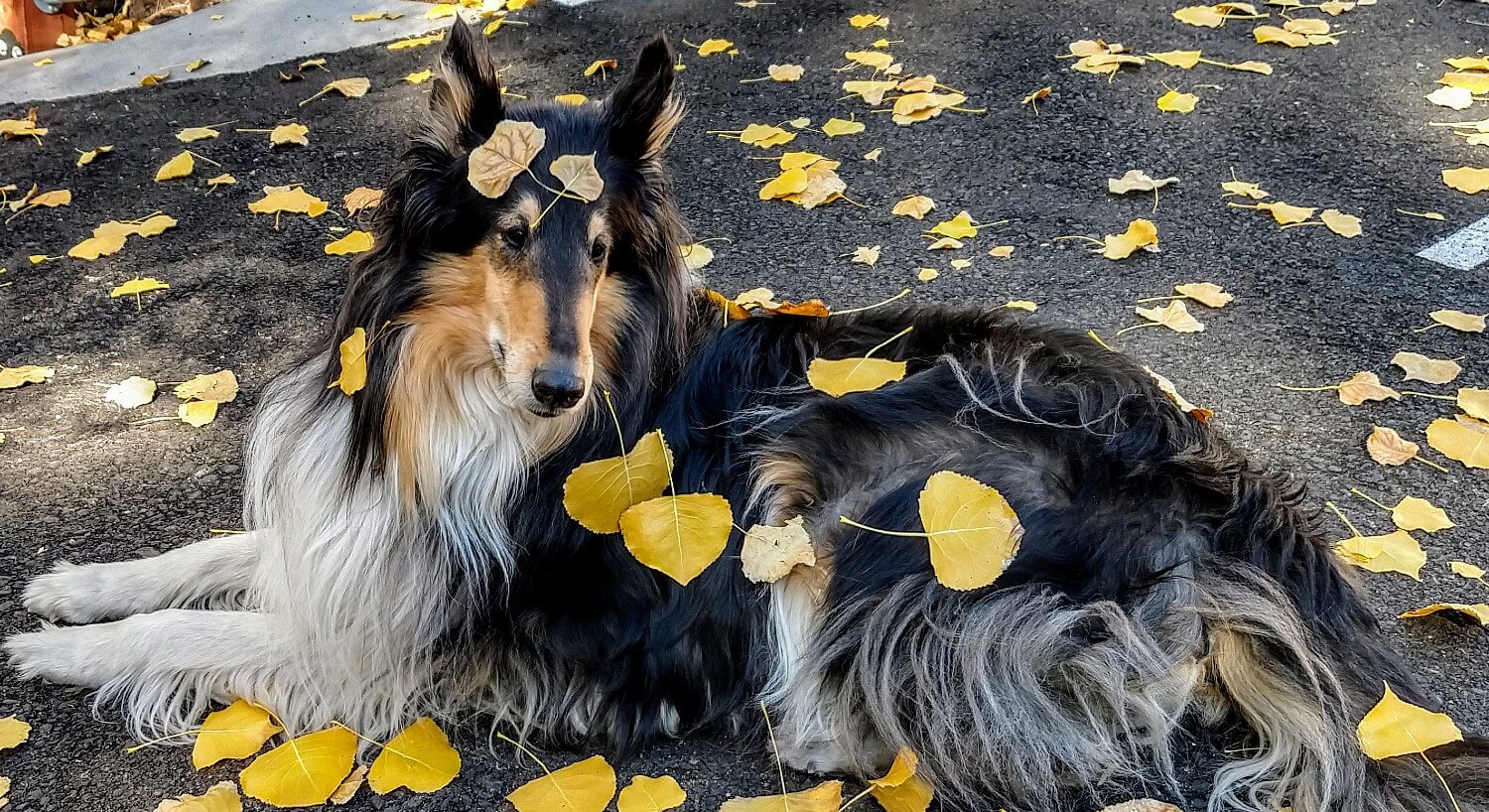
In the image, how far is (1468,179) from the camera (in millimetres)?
5137

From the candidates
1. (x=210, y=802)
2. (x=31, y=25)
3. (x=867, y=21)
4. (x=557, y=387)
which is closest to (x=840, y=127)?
(x=867, y=21)

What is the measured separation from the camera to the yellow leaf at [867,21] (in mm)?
6871

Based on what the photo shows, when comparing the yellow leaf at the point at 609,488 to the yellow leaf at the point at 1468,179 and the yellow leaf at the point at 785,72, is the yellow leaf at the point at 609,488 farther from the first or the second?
the yellow leaf at the point at 1468,179

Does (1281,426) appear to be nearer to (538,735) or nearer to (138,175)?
(538,735)

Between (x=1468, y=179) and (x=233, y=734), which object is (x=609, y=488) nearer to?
(x=233, y=734)

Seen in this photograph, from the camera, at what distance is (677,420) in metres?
2.91

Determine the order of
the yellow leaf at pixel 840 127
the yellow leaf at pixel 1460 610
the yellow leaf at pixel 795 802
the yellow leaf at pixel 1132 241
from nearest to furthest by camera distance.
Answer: the yellow leaf at pixel 795 802 → the yellow leaf at pixel 1460 610 → the yellow leaf at pixel 1132 241 → the yellow leaf at pixel 840 127

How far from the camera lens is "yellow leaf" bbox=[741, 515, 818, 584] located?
2.73m

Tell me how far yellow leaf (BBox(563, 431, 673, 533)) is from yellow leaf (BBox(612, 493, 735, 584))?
3 cm

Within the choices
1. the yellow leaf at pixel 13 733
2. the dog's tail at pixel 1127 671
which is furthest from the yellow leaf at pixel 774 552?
the yellow leaf at pixel 13 733

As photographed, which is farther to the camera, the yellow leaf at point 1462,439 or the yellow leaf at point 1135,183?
the yellow leaf at point 1135,183

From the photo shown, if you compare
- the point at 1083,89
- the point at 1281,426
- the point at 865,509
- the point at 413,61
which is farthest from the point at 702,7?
the point at 865,509

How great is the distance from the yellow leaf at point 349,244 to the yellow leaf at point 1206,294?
321 centimetres

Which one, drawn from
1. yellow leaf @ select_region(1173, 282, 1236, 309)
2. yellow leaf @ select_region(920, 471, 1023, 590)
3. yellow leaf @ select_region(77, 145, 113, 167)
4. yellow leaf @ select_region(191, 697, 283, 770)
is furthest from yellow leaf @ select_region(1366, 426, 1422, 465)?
yellow leaf @ select_region(77, 145, 113, 167)
